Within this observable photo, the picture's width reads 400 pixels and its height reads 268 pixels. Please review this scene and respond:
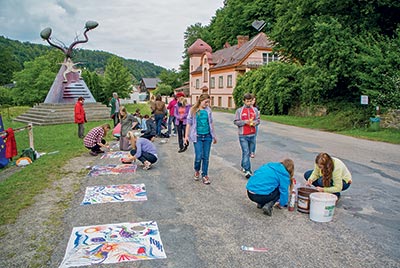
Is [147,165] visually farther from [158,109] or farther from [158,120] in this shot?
[158,120]

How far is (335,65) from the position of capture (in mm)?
19188

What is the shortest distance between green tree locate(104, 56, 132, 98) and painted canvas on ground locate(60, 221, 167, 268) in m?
47.3

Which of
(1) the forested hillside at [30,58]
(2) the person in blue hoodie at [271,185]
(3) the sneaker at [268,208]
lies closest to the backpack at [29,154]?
(2) the person in blue hoodie at [271,185]

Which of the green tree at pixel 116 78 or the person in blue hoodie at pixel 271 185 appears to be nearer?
the person in blue hoodie at pixel 271 185

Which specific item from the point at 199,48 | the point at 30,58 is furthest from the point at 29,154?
the point at 30,58

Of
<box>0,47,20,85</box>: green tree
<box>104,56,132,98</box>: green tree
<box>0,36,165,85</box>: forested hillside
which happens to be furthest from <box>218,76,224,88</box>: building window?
<box>0,47,20,85</box>: green tree

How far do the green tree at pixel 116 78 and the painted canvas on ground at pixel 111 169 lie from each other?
42928mm

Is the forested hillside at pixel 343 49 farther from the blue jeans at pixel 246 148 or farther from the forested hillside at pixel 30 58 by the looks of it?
the forested hillside at pixel 30 58

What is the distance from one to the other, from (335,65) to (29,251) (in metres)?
18.4

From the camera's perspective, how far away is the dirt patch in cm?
416

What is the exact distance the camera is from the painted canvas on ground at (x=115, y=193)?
6.39 m

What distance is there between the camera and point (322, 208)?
17.5 ft

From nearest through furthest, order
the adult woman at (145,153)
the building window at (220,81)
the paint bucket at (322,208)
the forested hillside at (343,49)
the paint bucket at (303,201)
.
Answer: the paint bucket at (322,208), the paint bucket at (303,201), the adult woman at (145,153), the forested hillside at (343,49), the building window at (220,81)

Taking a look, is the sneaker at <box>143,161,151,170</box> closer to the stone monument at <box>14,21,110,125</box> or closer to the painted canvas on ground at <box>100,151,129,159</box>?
the painted canvas on ground at <box>100,151,129,159</box>
